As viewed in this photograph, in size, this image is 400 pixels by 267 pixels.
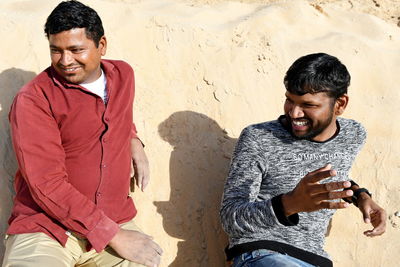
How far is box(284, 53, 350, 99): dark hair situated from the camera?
2898 mm

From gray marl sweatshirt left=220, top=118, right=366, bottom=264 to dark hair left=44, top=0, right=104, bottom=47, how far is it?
97 centimetres

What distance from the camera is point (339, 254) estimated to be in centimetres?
385

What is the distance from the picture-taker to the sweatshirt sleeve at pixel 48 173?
265 centimetres

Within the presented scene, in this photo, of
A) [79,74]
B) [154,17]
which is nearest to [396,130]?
[154,17]

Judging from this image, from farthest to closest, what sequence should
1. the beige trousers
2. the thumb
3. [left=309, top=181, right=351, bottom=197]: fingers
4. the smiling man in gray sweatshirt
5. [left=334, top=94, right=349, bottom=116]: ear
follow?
[left=334, top=94, right=349, bottom=116]: ear, the smiling man in gray sweatshirt, the thumb, the beige trousers, [left=309, top=181, right=351, bottom=197]: fingers

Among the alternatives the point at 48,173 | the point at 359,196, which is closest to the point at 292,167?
the point at 359,196

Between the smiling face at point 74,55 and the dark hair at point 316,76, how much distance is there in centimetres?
98

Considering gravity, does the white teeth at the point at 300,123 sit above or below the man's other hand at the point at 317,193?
above

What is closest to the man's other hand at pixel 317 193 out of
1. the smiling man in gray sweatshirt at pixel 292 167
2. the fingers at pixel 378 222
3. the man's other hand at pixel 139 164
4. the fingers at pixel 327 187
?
the fingers at pixel 327 187

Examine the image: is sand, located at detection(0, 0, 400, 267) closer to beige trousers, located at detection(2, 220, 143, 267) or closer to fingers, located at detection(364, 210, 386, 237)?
beige trousers, located at detection(2, 220, 143, 267)

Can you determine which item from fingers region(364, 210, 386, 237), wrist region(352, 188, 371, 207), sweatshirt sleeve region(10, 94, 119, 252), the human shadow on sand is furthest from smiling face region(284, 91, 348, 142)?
sweatshirt sleeve region(10, 94, 119, 252)

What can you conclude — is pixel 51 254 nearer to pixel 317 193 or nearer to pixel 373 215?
pixel 317 193

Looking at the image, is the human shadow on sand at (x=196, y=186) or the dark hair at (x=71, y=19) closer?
the dark hair at (x=71, y=19)

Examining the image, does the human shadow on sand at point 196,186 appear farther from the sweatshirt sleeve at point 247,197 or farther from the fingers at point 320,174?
the fingers at point 320,174
